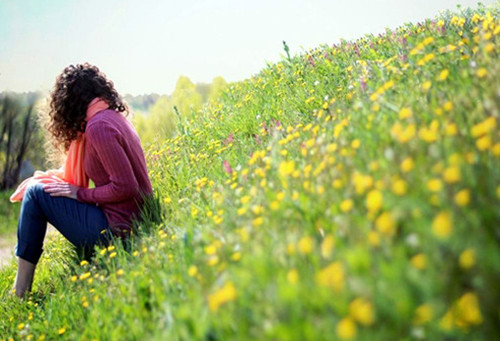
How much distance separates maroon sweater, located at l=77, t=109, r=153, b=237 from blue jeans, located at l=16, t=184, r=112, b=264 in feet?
0.30

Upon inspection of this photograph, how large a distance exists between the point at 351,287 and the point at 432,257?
260mm

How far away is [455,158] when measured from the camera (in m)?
1.75

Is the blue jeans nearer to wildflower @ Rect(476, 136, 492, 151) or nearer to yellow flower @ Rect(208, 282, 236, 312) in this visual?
yellow flower @ Rect(208, 282, 236, 312)

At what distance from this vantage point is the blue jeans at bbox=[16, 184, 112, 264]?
4.55m

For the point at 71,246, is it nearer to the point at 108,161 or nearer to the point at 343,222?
the point at 108,161

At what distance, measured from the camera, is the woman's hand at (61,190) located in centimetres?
459

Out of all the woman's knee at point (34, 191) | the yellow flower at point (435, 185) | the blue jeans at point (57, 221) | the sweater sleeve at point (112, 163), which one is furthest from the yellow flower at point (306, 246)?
the woman's knee at point (34, 191)

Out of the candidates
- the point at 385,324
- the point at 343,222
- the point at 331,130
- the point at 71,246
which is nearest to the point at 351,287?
the point at 385,324

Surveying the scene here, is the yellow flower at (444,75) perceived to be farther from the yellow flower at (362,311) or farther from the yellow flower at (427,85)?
the yellow flower at (362,311)

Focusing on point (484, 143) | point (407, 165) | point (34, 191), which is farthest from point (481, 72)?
point (34, 191)

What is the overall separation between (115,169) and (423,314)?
320cm

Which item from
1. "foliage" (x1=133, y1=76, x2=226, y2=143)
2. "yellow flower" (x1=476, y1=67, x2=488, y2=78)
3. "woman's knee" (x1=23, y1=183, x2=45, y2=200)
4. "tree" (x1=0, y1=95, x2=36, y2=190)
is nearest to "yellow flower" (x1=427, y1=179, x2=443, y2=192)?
"yellow flower" (x1=476, y1=67, x2=488, y2=78)

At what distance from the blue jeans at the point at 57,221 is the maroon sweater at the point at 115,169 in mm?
91

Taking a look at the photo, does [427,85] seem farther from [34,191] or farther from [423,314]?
[34,191]
